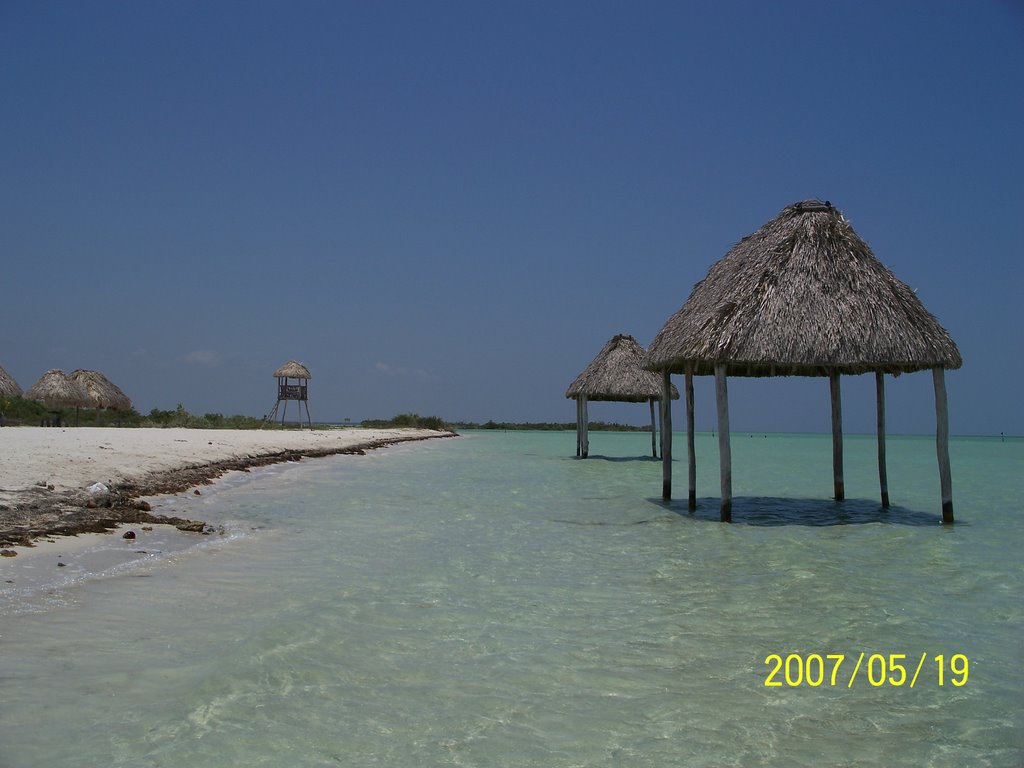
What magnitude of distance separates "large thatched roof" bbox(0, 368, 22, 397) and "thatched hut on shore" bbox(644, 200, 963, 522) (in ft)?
84.7

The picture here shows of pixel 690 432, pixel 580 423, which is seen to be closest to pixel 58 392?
pixel 580 423

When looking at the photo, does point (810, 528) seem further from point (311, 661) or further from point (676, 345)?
point (311, 661)

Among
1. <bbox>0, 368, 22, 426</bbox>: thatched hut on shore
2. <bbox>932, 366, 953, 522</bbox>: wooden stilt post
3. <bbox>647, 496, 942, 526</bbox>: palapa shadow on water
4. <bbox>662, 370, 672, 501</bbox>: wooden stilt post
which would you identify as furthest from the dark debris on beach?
<bbox>0, 368, 22, 426</bbox>: thatched hut on shore

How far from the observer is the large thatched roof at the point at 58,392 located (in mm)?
32344

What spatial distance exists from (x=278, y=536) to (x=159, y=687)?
15.0ft

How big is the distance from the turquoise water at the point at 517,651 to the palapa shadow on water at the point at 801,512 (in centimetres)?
139

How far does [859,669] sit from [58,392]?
35.6m

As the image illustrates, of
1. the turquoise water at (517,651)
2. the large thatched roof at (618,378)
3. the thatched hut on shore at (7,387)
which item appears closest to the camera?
the turquoise water at (517,651)

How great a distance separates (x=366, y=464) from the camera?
2073 cm

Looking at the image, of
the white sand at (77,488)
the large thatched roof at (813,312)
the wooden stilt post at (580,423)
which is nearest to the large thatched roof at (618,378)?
the wooden stilt post at (580,423)

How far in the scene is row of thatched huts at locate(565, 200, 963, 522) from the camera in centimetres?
876

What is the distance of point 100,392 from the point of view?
34.2 meters

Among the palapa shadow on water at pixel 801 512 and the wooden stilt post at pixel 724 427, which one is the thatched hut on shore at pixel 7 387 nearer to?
the palapa shadow on water at pixel 801 512

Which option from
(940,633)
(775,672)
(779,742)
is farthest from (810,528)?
(779,742)
